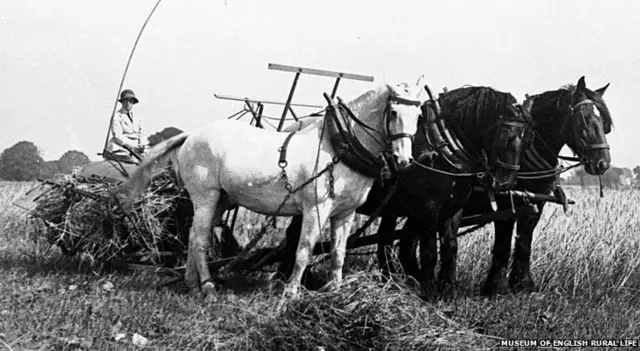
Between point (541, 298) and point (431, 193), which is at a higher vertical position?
point (431, 193)

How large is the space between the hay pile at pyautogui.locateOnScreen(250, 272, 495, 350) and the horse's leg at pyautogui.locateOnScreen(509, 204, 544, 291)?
85.0 inches

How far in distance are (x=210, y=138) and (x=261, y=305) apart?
5.90 ft

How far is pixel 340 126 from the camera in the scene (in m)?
5.93

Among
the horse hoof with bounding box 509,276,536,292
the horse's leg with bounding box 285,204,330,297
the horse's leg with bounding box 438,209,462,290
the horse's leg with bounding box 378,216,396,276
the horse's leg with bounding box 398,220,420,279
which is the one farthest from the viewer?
the horse's leg with bounding box 398,220,420,279

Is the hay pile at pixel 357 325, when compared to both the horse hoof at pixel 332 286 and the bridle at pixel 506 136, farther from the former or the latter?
the bridle at pixel 506 136

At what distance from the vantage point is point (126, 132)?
7.98m

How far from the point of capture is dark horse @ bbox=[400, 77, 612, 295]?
610cm

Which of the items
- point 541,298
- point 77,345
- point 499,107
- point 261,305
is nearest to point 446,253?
point 541,298

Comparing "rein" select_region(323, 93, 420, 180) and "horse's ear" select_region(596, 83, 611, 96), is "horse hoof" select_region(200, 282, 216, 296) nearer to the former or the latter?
"rein" select_region(323, 93, 420, 180)

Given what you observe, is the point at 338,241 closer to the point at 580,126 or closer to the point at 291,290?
the point at 291,290

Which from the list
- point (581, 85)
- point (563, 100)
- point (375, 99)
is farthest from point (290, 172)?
point (581, 85)

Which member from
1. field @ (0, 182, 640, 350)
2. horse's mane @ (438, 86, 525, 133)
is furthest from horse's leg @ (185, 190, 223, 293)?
horse's mane @ (438, 86, 525, 133)

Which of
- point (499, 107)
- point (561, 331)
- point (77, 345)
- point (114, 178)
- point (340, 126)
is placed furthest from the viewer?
point (114, 178)

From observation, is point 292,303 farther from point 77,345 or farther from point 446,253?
point 446,253
